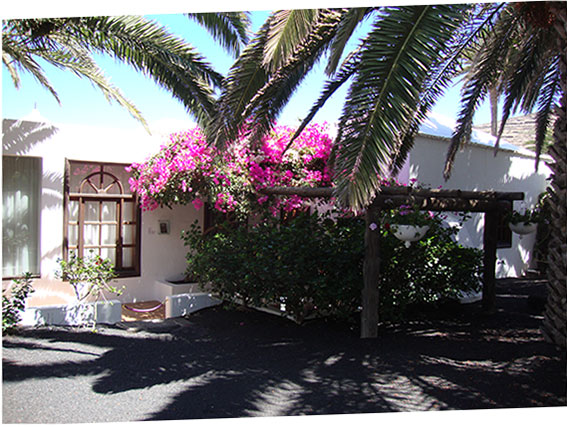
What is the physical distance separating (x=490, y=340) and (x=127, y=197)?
712cm

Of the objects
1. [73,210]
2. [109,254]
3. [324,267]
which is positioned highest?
[73,210]

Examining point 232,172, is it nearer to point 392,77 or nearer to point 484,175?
point 392,77

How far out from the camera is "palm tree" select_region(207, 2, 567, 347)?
4.70 metres

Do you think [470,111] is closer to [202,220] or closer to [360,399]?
[360,399]

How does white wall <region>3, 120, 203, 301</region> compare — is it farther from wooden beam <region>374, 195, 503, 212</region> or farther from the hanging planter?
the hanging planter

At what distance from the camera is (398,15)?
4789 mm

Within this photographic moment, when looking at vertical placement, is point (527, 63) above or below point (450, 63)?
above

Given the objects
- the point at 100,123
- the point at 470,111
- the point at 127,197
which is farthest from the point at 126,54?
the point at 470,111

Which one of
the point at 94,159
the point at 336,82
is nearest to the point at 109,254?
the point at 94,159

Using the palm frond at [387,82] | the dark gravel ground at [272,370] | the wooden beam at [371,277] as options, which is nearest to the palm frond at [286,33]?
the palm frond at [387,82]

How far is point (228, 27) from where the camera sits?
8664 millimetres

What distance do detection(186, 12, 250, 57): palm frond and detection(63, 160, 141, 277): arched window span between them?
10.6 feet

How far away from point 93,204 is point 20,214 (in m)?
1.34

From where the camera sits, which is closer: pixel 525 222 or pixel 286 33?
pixel 286 33
